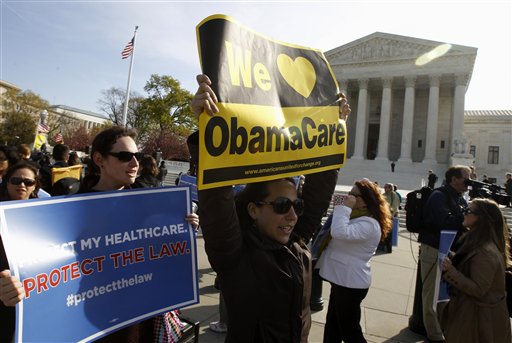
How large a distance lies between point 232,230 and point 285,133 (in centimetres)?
66

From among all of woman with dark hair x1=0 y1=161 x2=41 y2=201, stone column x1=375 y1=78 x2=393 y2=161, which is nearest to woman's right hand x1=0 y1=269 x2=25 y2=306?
woman with dark hair x1=0 y1=161 x2=41 y2=201

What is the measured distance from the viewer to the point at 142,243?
2.16m

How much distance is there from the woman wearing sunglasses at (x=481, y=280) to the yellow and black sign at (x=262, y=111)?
5.89 ft

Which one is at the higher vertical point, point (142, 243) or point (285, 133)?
point (285, 133)

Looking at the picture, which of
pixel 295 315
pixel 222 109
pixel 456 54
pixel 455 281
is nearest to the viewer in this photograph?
pixel 222 109

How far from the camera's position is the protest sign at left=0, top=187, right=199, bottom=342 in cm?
165

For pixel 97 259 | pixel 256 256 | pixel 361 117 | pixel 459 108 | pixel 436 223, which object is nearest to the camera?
pixel 256 256

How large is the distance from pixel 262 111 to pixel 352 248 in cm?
226

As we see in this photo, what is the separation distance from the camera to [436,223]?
14.3ft

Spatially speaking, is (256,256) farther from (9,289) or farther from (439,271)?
(439,271)

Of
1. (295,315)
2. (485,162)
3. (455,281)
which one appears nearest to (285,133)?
(295,315)

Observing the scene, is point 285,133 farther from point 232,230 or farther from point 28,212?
point 28,212

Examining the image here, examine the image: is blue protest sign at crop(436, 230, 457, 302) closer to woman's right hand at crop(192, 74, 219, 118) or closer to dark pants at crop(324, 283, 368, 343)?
dark pants at crop(324, 283, 368, 343)

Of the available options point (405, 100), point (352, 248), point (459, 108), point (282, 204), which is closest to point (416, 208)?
point (352, 248)
